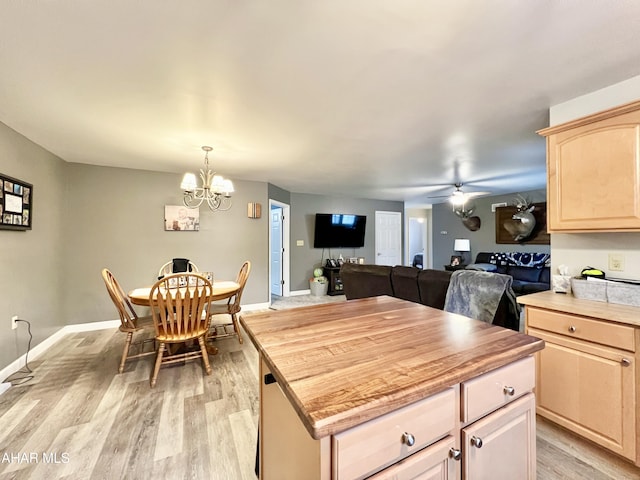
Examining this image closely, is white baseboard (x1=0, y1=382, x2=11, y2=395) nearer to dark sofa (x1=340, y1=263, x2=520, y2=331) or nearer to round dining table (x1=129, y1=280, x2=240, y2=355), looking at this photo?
round dining table (x1=129, y1=280, x2=240, y2=355)

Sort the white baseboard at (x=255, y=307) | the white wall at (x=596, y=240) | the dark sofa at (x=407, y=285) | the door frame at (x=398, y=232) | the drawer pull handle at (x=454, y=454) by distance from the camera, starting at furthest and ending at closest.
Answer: the door frame at (x=398, y=232) < the white baseboard at (x=255, y=307) < the dark sofa at (x=407, y=285) < the white wall at (x=596, y=240) < the drawer pull handle at (x=454, y=454)

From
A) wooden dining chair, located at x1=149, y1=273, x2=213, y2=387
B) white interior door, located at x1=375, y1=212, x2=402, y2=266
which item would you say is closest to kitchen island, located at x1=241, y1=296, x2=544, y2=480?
wooden dining chair, located at x1=149, y1=273, x2=213, y2=387

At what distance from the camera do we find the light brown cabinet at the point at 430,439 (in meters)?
0.65

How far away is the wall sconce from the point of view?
476 cm

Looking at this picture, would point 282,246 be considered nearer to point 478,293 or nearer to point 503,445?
point 478,293

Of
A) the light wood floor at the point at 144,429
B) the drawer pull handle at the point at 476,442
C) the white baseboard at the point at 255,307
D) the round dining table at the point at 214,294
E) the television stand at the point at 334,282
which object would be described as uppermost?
the round dining table at the point at 214,294

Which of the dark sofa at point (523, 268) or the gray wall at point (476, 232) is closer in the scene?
the dark sofa at point (523, 268)

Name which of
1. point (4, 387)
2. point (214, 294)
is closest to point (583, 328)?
point (214, 294)

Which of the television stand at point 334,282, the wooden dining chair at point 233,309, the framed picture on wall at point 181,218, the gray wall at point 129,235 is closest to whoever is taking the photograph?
the wooden dining chair at point 233,309

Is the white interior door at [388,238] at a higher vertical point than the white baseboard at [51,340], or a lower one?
higher

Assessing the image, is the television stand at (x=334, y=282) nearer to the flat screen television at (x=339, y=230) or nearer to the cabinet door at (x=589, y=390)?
the flat screen television at (x=339, y=230)

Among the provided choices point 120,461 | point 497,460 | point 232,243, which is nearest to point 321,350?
point 497,460

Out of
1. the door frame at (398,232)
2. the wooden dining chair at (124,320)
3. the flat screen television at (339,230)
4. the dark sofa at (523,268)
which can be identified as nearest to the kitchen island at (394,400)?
the wooden dining chair at (124,320)

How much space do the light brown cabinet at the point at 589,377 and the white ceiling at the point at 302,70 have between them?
158 centimetres
